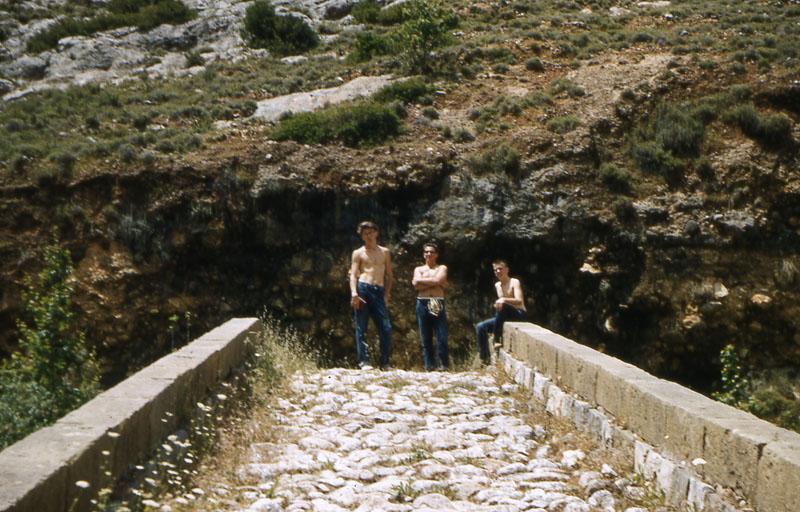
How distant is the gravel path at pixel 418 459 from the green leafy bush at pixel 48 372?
7.99 ft

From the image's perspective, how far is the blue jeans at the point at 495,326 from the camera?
11.3 metres

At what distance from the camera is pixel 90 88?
29.4m

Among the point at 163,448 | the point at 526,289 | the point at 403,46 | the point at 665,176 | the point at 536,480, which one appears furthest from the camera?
the point at 403,46

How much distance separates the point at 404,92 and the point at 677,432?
18.0m

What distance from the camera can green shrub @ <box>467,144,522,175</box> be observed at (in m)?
17.1

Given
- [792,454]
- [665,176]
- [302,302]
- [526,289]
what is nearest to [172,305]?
[302,302]

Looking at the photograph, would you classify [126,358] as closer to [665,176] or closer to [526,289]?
[526,289]

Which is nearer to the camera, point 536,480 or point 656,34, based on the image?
point 536,480

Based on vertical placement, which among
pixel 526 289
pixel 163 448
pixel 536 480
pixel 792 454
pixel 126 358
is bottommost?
pixel 126 358

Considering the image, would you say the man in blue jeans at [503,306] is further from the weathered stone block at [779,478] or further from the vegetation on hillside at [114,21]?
the vegetation on hillside at [114,21]

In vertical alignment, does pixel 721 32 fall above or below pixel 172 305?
above

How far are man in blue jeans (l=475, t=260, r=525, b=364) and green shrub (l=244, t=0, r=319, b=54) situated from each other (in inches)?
970

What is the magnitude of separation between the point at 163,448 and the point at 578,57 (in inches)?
875

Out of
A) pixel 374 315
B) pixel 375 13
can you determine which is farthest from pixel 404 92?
pixel 375 13
